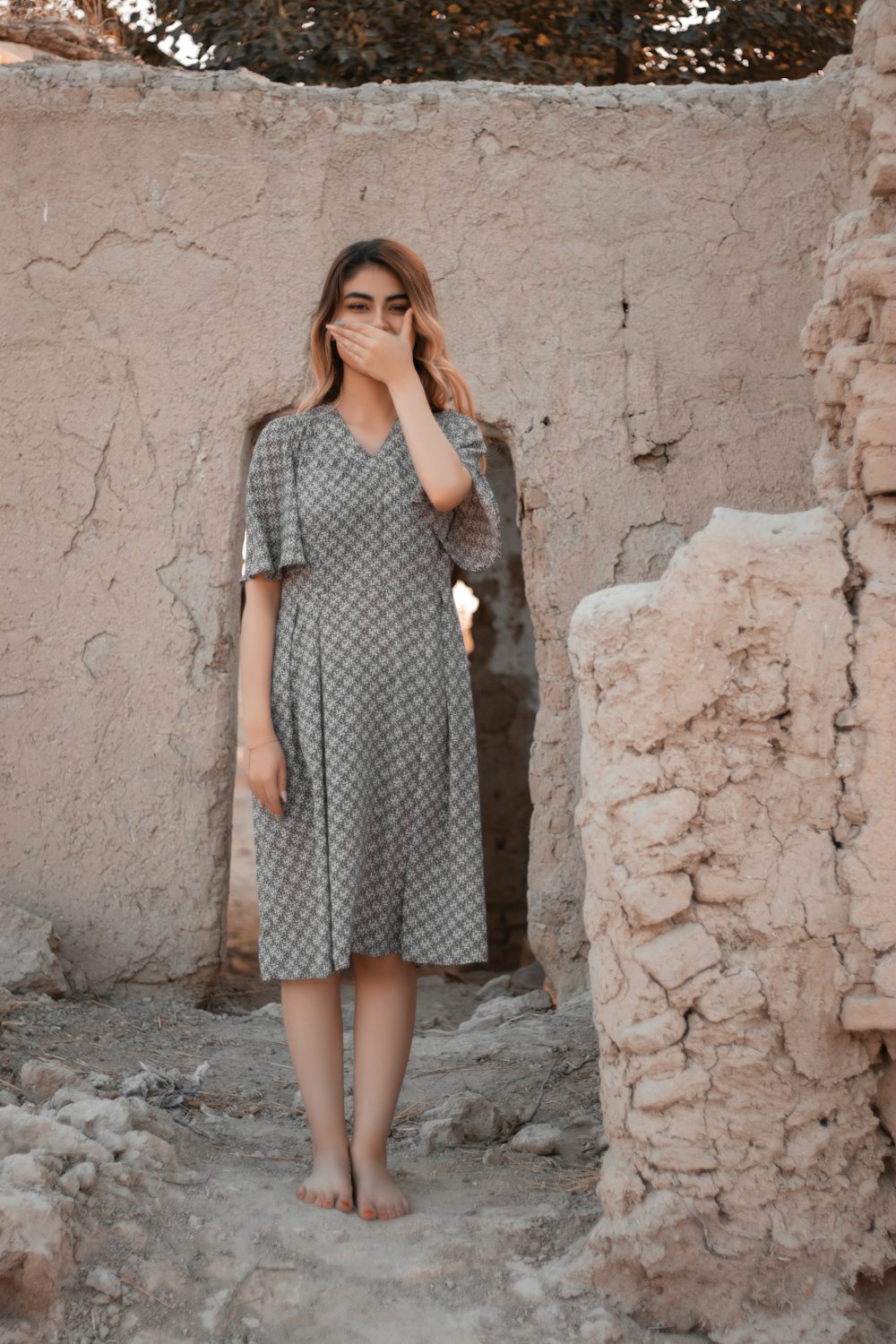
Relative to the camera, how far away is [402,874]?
2572 millimetres

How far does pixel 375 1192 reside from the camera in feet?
8.09

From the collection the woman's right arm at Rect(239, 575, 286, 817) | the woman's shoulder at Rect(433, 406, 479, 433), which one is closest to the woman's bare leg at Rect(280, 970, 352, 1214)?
the woman's right arm at Rect(239, 575, 286, 817)

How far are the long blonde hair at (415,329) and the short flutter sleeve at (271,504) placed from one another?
0.41 ft

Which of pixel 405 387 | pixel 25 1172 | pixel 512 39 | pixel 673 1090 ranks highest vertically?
pixel 512 39

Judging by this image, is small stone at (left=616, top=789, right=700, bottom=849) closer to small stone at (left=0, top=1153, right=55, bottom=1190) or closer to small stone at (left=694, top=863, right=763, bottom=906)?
small stone at (left=694, top=863, right=763, bottom=906)

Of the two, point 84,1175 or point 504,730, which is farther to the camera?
point 504,730

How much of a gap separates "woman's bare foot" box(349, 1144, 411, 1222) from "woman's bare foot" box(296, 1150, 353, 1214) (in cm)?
2

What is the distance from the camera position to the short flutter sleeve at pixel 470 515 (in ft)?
8.59

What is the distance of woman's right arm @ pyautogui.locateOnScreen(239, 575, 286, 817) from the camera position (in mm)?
2488

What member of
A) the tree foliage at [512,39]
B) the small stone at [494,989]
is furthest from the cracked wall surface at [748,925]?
the tree foliage at [512,39]

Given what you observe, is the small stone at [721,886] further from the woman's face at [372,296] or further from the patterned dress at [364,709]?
the woman's face at [372,296]

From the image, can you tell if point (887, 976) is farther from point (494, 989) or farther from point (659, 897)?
point (494, 989)

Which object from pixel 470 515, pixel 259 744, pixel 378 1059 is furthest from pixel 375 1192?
pixel 470 515

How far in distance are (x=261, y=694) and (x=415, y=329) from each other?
2.48 feet
